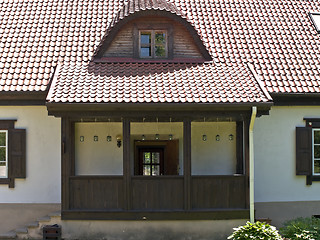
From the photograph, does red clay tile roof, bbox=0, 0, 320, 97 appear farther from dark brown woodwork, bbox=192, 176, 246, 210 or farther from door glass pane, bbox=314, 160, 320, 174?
dark brown woodwork, bbox=192, 176, 246, 210

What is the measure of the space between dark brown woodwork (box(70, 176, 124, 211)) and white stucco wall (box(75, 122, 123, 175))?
5.71ft

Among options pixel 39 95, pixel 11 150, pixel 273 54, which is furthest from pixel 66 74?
pixel 273 54

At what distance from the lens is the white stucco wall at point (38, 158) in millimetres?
12422

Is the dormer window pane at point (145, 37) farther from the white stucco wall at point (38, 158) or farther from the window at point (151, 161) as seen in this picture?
the white stucco wall at point (38, 158)

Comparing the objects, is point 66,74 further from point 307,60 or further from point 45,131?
point 307,60

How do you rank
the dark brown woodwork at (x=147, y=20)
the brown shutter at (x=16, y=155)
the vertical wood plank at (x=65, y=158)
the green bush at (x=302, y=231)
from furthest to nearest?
the dark brown woodwork at (x=147, y=20) → the brown shutter at (x=16, y=155) → the vertical wood plank at (x=65, y=158) → the green bush at (x=302, y=231)

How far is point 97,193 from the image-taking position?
36.3ft

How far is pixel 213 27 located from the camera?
1465cm

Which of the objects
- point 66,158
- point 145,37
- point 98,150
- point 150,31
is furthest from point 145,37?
point 66,158

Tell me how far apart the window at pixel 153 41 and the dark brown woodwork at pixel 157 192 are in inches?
153

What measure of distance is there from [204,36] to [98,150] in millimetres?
4820

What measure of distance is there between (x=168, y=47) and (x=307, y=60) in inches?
161

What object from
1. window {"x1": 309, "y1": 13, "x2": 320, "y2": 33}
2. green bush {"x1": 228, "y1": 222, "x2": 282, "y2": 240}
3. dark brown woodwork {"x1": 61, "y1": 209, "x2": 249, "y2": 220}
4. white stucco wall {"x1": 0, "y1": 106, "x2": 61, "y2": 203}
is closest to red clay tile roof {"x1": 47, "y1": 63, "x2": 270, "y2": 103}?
white stucco wall {"x1": 0, "y1": 106, "x2": 61, "y2": 203}

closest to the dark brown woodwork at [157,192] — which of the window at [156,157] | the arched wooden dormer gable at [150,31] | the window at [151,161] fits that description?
the window at [156,157]
